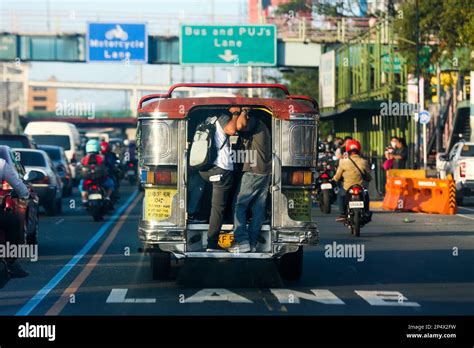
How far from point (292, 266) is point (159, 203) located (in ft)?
5.95

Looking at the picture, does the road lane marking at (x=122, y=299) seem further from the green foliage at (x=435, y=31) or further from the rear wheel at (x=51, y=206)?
the green foliage at (x=435, y=31)

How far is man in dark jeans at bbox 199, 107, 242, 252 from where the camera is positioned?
14594 mm

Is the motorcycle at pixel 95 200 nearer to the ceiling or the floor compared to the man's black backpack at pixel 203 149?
nearer to the floor

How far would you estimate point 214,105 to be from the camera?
14453 mm

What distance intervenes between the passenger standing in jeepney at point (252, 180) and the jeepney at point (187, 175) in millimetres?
163

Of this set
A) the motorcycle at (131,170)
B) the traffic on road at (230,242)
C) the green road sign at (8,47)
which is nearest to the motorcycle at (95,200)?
the traffic on road at (230,242)

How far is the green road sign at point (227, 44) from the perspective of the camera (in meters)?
54.1

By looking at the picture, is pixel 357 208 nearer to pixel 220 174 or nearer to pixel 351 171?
pixel 351 171

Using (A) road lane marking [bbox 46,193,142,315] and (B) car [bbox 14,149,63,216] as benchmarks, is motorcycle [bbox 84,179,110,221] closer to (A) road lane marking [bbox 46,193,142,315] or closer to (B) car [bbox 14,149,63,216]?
(A) road lane marking [bbox 46,193,142,315]

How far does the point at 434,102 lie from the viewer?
6588 centimetres

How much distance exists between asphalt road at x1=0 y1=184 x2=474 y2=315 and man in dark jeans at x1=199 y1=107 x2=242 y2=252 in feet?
2.41

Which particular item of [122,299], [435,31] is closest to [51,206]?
[122,299]

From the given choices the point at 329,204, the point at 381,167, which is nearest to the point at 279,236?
the point at 329,204
